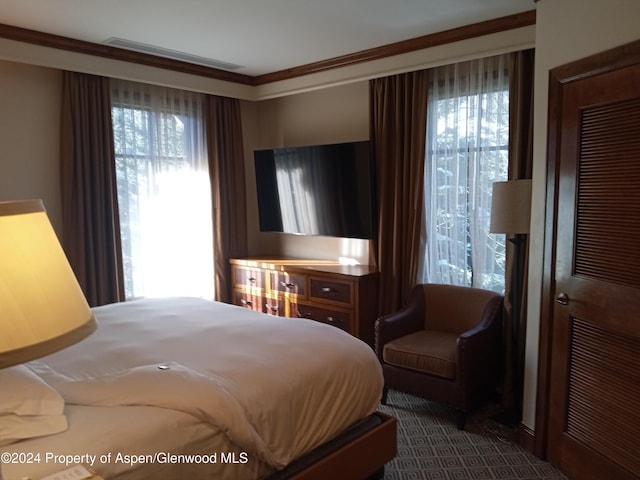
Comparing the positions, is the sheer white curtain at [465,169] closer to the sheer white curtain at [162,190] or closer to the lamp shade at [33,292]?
the sheer white curtain at [162,190]

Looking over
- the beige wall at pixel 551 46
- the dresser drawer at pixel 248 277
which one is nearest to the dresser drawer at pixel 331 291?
the dresser drawer at pixel 248 277

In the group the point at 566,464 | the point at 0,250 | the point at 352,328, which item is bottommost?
the point at 566,464

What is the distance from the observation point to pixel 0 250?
92 cm

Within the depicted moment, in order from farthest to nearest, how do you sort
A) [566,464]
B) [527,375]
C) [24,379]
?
[527,375], [566,464], [24,379]

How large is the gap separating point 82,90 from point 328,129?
86.5 inches

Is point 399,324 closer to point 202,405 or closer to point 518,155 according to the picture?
point 518,155

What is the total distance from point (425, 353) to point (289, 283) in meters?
1.66

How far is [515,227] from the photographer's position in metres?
2.99

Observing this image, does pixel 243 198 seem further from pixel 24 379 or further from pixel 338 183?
pixel 24 379

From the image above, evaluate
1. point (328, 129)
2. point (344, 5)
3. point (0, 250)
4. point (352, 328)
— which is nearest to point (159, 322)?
point (352, 328)

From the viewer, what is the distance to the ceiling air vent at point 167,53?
150 inches

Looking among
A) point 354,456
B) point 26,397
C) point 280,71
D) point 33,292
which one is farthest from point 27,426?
point 280,71

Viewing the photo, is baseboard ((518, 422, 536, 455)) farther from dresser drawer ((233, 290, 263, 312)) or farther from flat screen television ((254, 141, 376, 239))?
dresser drawer ((233, 290, 263, 312))

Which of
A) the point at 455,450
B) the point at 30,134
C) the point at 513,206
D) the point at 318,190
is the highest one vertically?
the point at 30,134
